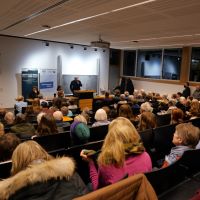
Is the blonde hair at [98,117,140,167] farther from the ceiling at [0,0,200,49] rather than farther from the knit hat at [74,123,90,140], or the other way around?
the ceiling at [0,0,200,49]

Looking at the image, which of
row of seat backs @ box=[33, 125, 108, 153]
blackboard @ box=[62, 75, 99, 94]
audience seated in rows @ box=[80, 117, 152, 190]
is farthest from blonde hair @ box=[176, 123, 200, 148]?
blackboard @ box=[62, 75, 99, 94]

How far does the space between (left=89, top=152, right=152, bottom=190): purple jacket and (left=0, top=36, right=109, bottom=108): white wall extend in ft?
26.3

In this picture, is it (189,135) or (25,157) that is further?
(189,135)

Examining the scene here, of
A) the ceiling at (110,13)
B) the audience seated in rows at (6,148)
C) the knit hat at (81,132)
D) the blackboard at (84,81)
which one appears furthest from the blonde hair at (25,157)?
the blackboard at (84,81)

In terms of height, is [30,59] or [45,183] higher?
[30,59]

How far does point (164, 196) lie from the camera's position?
1.71 meters

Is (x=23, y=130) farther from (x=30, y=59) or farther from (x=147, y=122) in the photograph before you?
(x=30, y=59)

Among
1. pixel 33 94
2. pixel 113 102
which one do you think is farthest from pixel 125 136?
pixel 33 94

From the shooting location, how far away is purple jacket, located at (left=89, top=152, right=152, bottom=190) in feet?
5.79

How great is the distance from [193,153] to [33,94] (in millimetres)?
7454

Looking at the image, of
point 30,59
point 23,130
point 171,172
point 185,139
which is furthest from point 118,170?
point 30,59

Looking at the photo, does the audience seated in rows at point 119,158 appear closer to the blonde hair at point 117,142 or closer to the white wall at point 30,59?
the blonde hair at point 117,142

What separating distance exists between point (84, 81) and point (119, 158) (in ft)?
31.9

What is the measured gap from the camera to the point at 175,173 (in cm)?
187
